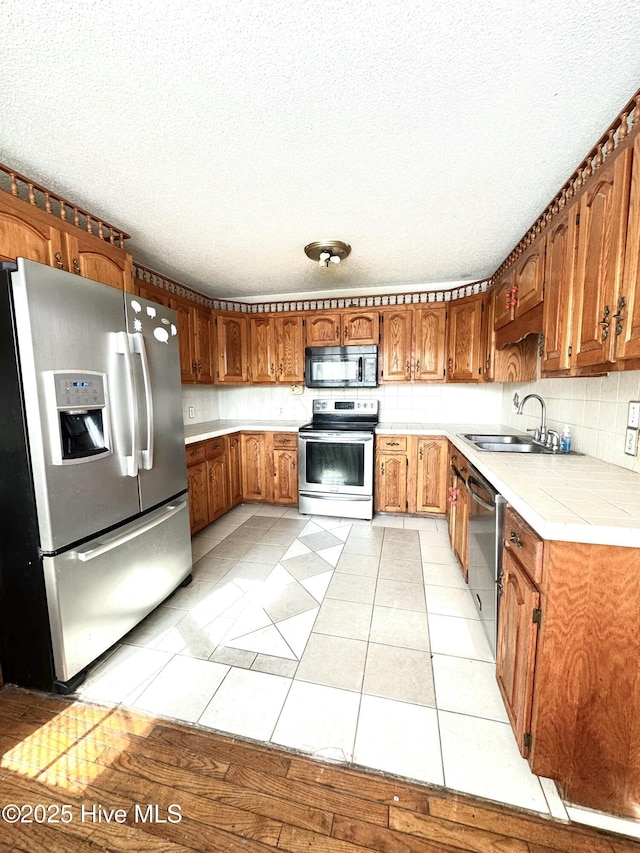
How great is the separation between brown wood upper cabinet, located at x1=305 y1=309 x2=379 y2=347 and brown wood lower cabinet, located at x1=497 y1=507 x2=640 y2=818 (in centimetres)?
277

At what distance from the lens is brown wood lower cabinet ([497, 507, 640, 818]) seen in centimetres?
95

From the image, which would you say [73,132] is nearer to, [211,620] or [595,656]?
[211,620]

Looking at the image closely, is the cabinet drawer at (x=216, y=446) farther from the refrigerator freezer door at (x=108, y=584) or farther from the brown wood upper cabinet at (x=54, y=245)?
the brown wood upper cabinet at (x=54, y=245)

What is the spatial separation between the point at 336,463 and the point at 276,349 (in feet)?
4.70

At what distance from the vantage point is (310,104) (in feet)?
4.05

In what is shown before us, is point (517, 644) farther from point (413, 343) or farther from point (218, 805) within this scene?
point (413, 343)

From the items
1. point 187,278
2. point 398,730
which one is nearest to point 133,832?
point 398,730

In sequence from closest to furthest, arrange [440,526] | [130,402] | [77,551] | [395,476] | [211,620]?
[77,551], [130,402], [211,620], [440,526], [395,476]

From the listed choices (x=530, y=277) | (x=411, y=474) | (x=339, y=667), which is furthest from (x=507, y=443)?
(x=339, y=667)

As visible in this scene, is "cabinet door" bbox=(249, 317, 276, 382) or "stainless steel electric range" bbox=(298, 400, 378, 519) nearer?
"stainless steel electric range" bbox=(298, 400, 378, 519)

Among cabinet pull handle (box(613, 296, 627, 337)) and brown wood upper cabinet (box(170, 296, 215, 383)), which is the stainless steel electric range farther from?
cabinet pull handle (box(613, 296, 627, 337))

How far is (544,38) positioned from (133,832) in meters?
2.66

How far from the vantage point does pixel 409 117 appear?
1.30m

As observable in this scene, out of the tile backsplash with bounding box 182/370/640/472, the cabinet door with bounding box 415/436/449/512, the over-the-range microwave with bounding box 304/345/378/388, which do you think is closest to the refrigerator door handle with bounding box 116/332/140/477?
the tile backsplash with bounding box 182/370/640/472
